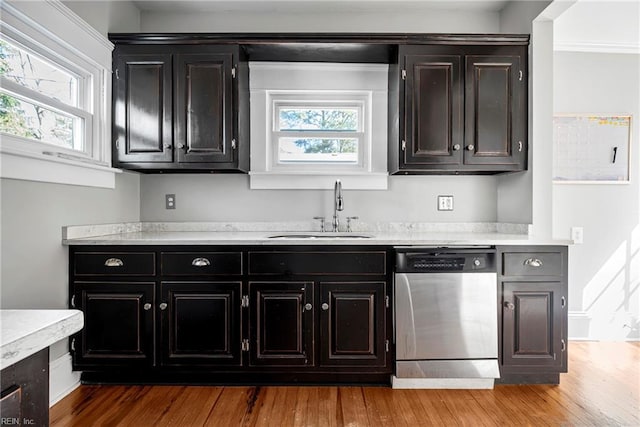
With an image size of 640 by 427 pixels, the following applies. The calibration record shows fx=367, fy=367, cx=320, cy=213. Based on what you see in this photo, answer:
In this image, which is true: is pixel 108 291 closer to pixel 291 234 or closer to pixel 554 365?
pixel 291 234

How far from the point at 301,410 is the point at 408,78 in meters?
2.15

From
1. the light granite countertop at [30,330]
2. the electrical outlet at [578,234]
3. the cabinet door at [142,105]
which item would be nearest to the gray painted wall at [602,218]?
the electrical outlet at [578,234]

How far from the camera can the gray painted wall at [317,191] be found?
2.85 metres

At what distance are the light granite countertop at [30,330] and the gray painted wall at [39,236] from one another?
119 centimetres

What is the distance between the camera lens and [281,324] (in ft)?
7.18

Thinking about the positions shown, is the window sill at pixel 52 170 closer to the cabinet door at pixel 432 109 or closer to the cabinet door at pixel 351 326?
the cabinet door at pixel 351 326

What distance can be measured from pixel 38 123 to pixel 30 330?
1.72 m

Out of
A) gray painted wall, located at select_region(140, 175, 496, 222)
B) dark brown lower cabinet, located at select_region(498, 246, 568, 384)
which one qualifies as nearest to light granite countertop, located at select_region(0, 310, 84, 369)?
gray painted wall, located at select_region(140, 175, 496, 222)

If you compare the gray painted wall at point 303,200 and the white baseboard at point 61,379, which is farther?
the gray painted wall at point 303,200

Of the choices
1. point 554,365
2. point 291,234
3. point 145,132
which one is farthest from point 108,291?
point 554,365

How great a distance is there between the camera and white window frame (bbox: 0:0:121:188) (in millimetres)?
1761

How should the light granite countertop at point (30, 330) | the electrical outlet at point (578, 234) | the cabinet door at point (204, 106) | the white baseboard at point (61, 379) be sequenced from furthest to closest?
the electrical outlet at point (578, 234) → the cabinet door at point (204, 106) → the white baseboard at point (61, 379) → the light granite countertop at point (30, 330)

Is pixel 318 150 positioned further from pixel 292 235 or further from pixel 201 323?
pixel 201 323

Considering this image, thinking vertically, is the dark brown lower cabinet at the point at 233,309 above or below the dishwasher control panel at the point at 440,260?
below
